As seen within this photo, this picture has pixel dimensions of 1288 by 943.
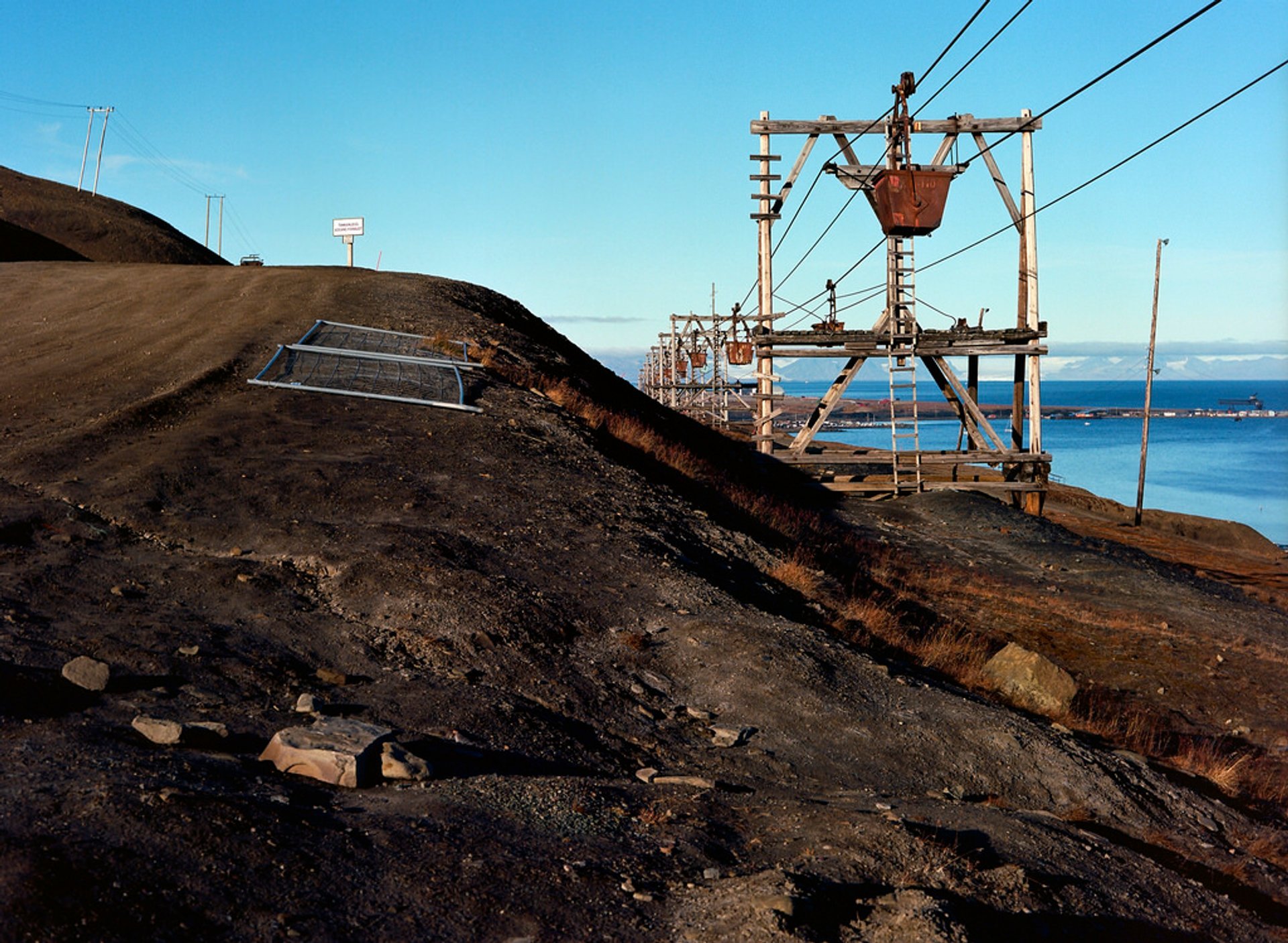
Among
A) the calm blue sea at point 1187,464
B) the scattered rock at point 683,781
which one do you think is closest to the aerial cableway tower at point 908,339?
the scattered rock at point 683,781

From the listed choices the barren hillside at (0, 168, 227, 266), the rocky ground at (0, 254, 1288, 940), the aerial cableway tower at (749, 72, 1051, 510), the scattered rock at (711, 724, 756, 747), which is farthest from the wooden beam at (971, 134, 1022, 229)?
the barren hillside at (0, 168, 227, 266)

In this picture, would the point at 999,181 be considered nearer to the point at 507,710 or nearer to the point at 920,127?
the point at 920,127

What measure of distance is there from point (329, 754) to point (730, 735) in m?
3.28

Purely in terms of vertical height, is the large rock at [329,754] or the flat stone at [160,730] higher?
the flat stone at [160,730]

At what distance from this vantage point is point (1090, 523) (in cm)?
3347

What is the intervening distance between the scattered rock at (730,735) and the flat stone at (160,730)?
12.7 feet

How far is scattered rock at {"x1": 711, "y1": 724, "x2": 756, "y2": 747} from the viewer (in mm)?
8156

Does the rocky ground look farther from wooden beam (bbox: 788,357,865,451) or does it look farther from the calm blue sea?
the calm blue sea

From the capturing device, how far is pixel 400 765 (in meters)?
6.25

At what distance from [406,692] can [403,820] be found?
2154 millimetres

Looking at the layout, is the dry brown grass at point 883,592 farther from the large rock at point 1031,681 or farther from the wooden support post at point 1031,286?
the wooden support post at point 1031,286

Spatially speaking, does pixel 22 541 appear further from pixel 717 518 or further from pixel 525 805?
pixel 717 518

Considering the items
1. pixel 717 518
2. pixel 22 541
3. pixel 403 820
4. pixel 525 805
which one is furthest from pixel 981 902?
pixel 717 518

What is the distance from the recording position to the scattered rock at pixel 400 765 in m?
6.24
